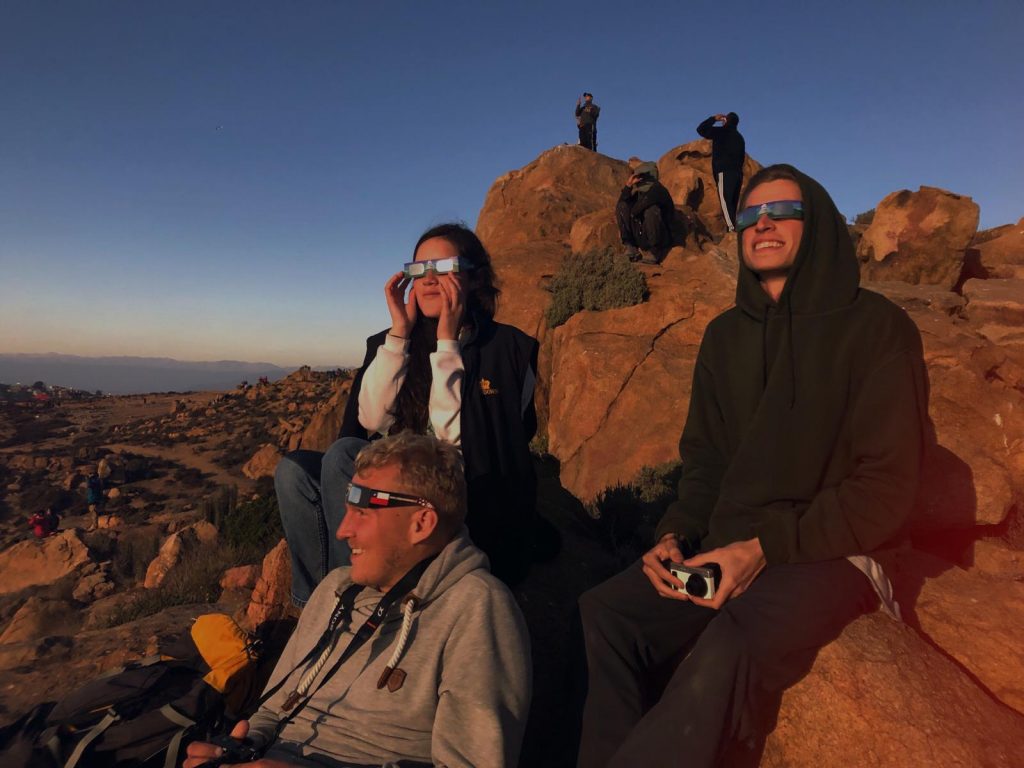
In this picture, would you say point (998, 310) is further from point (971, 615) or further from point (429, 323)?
point (429, 323)

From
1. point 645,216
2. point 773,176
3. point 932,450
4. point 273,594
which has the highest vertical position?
point 645,216

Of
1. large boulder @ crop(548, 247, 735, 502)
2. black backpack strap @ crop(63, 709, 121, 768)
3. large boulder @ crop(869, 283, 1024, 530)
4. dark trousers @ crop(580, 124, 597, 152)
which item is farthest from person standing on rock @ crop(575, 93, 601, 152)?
black backpack strap @ crop(63, 709, 121, 768)

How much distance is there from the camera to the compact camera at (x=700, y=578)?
205cm

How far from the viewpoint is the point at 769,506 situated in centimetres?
231

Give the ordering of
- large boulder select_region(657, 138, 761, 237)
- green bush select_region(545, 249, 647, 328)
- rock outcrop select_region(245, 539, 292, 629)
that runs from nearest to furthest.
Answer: rock outcrop select_region(245, 539, 292, 629), green bush select_region(545, 249, 647, 328), large boulder select_region(657, 138, 761, 237)

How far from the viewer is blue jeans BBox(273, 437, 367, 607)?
3.02m

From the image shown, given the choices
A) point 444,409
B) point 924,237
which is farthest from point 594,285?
point 444,409

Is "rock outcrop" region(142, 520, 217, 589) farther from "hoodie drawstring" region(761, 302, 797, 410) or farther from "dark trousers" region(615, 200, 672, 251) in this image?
"dark trousers" region(615, 200, 672, 251)

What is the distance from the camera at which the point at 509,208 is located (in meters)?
18.9

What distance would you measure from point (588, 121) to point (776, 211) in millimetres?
21699

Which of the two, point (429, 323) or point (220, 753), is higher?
point (429, 323)

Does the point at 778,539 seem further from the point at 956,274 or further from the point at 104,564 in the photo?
the point at 104,564

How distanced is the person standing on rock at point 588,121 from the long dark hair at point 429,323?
2026 cm

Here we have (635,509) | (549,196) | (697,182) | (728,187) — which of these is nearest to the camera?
(635,509)
